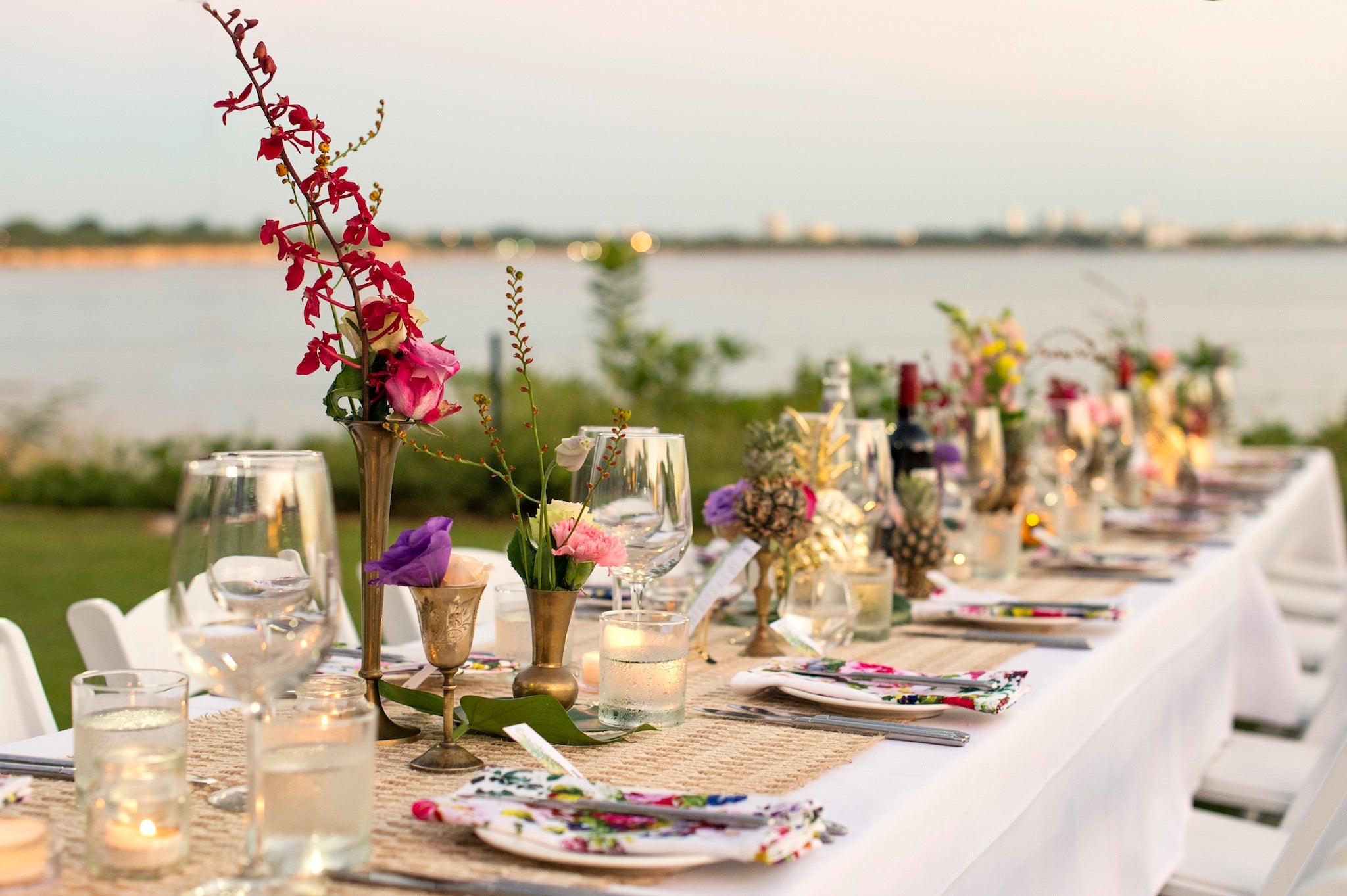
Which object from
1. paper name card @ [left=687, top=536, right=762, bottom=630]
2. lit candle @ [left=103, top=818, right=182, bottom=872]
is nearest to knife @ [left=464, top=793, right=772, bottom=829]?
lit candle @ [left=103, top=818, right=182, bottom=872]

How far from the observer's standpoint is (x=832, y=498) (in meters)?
1.94

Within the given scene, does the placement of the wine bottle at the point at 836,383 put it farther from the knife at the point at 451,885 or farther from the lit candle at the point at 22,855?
the lit candle at the point at 22,855

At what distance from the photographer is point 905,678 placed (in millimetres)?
1480

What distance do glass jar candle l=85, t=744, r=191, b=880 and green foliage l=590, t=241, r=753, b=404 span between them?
8.93m

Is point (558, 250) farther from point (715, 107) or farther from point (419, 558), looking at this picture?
point (419, 558)

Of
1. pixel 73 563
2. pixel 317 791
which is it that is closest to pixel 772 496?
pixel 317 791

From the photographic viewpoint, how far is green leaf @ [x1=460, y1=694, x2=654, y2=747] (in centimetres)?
121

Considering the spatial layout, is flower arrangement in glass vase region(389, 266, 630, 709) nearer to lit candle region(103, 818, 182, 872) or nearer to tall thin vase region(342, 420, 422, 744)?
tall thin vase region(342, 420, 422, 744)

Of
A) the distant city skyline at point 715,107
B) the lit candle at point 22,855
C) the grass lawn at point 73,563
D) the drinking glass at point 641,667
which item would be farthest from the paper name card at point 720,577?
the grass lawn at point 73,563

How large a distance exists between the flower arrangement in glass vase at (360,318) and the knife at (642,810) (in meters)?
0.32

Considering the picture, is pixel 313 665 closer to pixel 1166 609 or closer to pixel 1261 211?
pixel 1166 609

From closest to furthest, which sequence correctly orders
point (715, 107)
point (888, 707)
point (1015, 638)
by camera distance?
point (888, 707)
point (1015, 638)
point (715, 107)

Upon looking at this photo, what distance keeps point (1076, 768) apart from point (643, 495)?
0.73 m

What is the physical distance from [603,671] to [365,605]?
9.8 inches
